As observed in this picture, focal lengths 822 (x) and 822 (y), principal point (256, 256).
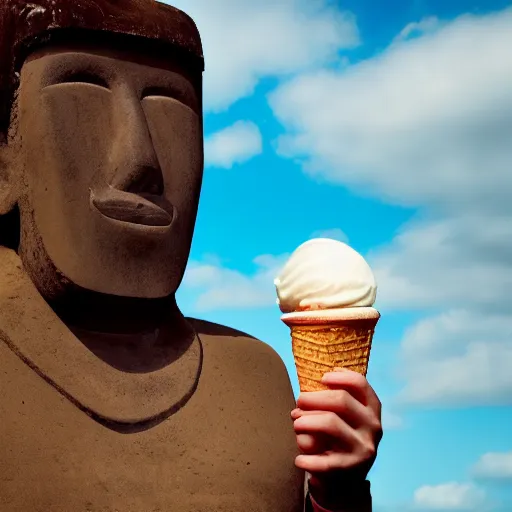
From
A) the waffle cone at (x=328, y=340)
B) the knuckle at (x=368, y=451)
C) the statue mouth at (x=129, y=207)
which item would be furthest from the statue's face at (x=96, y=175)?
the knuckle at (x=368, y=451)

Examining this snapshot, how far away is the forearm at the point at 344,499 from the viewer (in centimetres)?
328

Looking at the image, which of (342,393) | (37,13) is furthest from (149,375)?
(37,13)

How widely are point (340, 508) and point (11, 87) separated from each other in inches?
84.5

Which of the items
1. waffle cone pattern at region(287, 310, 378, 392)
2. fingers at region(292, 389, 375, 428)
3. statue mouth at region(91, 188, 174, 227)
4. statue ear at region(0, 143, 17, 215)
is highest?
statue ear at region(0, 143, 17, 215)

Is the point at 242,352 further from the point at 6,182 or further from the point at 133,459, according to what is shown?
the point at 6,182

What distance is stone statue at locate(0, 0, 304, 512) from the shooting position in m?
2.92

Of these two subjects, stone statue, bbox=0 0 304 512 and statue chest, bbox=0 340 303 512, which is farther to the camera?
stone statue, bbox=0 0 304 512

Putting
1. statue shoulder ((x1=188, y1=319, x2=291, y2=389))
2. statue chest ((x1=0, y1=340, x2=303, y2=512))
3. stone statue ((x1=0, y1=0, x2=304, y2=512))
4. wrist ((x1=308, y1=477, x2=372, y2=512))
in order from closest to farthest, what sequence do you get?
statue chest ((x1=0, y1=340, x2=303, y2=512)), stone statue ((x1=0, y1=0, x2=304, y2=512)), wrist ((x1=308, y1=477, x2=372, y2=512)), statue shoulder ((x1=188, y1=319, x2=291, y2=389))

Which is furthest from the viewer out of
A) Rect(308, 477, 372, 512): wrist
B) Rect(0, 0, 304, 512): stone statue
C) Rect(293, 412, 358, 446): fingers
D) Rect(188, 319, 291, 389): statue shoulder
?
Rect(188, 319, 291, 389): statue shoulder

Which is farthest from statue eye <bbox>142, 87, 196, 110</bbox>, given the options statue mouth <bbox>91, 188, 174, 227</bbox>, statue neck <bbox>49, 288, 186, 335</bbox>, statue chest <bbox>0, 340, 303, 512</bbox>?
statue chest <bbox>0, 340, 303, 512</bbox>

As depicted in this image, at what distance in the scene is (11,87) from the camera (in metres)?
3.31

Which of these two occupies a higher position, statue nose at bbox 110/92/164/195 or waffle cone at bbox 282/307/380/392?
statue nose at bbox 110/92/164/195

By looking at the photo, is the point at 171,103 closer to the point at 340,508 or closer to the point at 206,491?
the point at 206,491

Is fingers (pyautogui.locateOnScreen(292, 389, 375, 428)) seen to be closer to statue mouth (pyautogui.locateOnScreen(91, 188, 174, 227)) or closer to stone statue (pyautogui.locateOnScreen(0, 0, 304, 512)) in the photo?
stone statue (pyautogui.locateOnScreen(0, 0, 304, 512))
